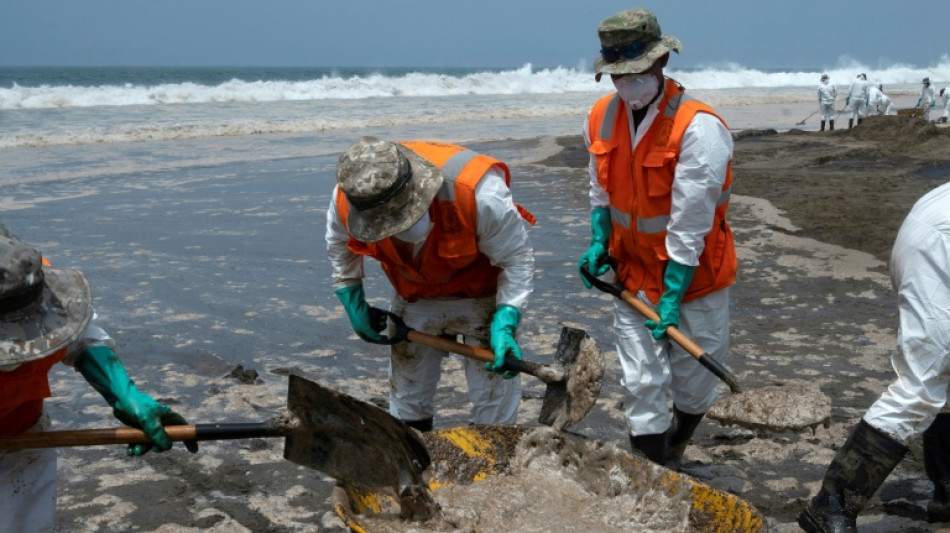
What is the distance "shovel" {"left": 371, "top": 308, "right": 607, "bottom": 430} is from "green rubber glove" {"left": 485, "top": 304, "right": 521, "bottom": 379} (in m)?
0.03

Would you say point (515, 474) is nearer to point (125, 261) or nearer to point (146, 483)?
point (146, 483)

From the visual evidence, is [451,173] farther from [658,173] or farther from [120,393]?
[120,393]

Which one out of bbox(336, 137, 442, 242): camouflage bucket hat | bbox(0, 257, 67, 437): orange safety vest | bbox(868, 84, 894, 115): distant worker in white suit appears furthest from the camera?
bbox(868, 84, 894, 115): distant worker in white suit

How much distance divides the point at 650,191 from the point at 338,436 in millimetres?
1528

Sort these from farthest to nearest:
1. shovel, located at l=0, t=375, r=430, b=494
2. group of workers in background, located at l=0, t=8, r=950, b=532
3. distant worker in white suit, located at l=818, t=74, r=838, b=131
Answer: distant worker in white suit, located at l=818, t=74, r=838, b=131 < shovel, located at l=0, t=375, r=430, b=494 < group of workers in background, located at l=0, t=8, r=950, b=532

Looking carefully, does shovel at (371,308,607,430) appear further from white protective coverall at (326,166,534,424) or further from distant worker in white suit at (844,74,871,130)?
distant worker in white suit at (844,74,871,130)

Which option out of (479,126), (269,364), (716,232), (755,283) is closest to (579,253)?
(755,283)

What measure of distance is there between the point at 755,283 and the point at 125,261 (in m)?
5.11

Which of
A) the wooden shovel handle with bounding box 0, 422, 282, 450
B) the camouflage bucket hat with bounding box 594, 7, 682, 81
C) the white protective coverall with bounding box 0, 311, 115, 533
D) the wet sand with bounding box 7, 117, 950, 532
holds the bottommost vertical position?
the wet sand with bounding box 7, 117, 950, 532

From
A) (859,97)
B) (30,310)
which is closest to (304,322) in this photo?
(30,310)

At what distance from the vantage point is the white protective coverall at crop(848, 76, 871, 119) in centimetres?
2222

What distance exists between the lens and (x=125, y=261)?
310 inches

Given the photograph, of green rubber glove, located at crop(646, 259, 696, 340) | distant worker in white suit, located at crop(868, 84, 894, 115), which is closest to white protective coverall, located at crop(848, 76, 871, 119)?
distant worker in white suit, located at crop(868, 84, 894, 115)

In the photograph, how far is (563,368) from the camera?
3.70 meters
